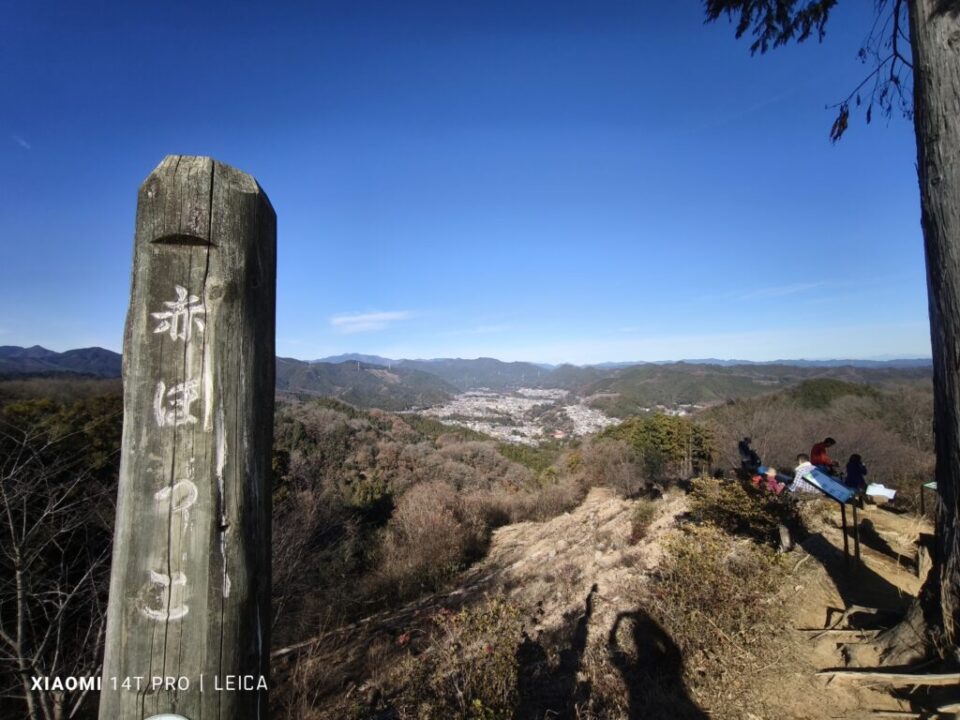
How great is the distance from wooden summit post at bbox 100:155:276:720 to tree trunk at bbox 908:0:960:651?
3.49m

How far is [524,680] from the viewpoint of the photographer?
4629 millimetres

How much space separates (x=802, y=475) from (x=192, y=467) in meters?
5.37

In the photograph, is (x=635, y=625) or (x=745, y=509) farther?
(x=745, y=509)

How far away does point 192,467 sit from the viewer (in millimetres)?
903

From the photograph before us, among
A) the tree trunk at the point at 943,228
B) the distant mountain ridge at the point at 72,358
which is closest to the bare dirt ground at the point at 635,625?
the tree trunk at the point at 943,228

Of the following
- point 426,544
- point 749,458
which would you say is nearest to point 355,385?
point 426,544

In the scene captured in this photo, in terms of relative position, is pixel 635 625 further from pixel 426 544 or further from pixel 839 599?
pixel 426 544

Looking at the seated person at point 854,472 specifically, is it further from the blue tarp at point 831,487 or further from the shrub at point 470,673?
the shrub at point 470,673

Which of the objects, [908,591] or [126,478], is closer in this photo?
[126,478]

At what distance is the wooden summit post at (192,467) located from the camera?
33.9 inches

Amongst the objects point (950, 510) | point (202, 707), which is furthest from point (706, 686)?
point (202, 707)

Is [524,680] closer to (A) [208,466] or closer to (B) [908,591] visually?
(B) [908,591]

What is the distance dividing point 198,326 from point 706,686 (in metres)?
4.57

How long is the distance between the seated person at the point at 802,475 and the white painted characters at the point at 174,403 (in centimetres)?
540
